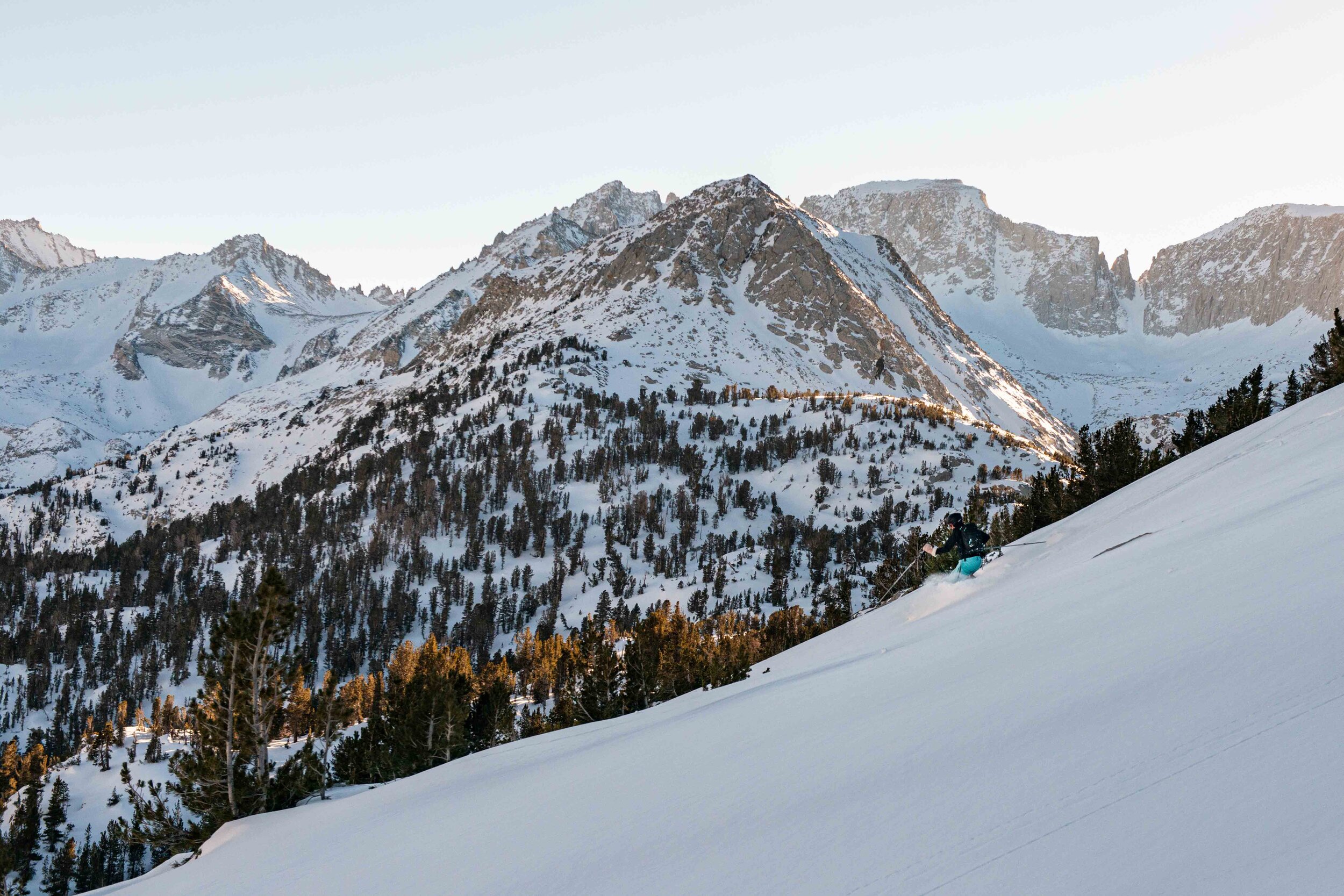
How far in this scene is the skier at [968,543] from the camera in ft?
67.8

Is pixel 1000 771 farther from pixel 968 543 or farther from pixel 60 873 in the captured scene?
pixel 60 873

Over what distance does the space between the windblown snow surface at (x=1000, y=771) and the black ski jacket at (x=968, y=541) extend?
504 cm

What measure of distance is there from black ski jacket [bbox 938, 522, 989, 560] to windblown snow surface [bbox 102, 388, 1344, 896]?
504 cm

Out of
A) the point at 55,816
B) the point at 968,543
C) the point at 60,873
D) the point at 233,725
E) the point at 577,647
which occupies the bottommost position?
the point at 60,873

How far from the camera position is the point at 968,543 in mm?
20797

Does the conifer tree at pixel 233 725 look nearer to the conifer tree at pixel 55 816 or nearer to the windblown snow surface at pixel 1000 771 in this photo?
the windblown snow surface at pixel 1000 771

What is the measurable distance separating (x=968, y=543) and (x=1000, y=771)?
1550 centimetres

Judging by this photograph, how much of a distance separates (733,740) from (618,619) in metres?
132

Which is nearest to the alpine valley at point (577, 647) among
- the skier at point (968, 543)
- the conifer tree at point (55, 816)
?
the conifer tree at point (55, 816)

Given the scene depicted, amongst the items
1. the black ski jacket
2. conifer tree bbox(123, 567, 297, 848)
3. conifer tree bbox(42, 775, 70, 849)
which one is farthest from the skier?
conifer tree bbox(42, 775, 70, 849)

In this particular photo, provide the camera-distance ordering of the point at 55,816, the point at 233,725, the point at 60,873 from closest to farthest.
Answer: the point at 233,725
the point at 60,873
the point at 55,816

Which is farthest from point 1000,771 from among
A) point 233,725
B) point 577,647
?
point 577,647

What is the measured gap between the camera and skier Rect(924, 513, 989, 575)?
67.8 ft

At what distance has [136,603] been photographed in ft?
609
